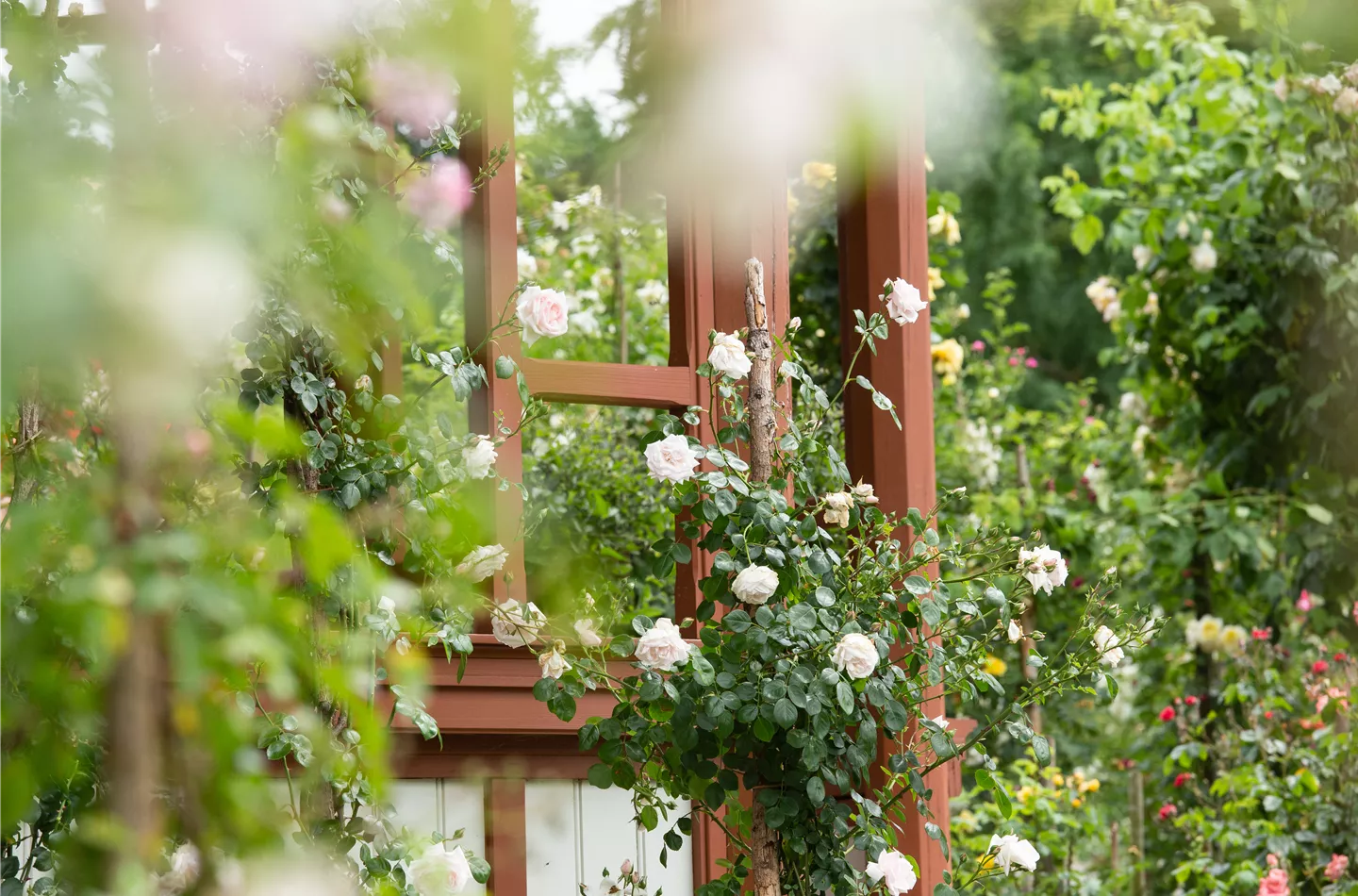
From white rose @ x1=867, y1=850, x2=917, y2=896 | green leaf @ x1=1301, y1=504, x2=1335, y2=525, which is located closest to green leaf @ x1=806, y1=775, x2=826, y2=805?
white rose @ x1=867, y1=850, x2=917, y2=896

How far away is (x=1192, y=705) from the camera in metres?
4.15

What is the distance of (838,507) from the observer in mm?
1766

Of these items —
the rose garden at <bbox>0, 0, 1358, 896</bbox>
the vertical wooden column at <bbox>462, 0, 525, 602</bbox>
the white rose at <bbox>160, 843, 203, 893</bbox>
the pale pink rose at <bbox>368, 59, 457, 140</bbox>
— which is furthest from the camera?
the vertical wooden column at <bbox>462, 0, 525, 602</bbox>

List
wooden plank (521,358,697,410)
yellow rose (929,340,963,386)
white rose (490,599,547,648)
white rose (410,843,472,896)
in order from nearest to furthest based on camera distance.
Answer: white rose (410,843,472,896) < white rose (490,599,547,648) < wooden plank (521,358,697,410) < yellow rose (929,340,963,386)

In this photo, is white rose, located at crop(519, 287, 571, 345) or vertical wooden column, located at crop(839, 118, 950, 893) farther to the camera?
vertical wooden column, located at crop(839, 118, 950, 893)

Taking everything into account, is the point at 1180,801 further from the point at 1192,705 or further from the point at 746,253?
the point at 746,253

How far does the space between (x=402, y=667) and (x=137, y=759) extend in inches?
5.2

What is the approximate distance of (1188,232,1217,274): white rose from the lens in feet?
12.9

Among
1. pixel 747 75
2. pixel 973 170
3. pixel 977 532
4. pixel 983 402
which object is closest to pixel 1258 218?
pixel 983 402

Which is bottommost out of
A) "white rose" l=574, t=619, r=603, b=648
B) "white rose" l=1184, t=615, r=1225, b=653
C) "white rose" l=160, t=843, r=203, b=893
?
"white rose" l=160, t=843, r=203, b=893

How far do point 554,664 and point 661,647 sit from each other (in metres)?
0.14

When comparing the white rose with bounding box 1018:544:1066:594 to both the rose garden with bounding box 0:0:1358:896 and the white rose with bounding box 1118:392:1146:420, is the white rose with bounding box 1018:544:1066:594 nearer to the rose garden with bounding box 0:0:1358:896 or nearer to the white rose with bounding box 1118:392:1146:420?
the rose garden with bounding box 0:0:1358:896

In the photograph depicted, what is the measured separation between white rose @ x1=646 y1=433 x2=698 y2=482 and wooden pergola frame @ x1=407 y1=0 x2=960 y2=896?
0.25 metres

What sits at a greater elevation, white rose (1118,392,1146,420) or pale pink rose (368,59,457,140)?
white rose (1118,392,1146,420)
